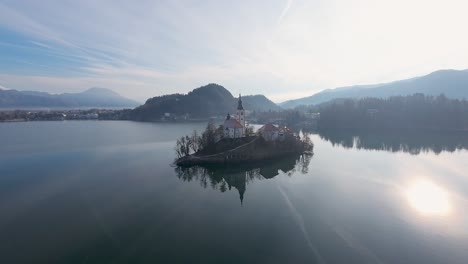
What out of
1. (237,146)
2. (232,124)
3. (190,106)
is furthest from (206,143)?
(190,106)

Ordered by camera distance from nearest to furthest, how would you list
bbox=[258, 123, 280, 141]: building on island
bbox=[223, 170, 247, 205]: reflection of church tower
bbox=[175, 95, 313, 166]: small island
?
bbox=[223, 170, 247, 205]: reflection of church tower
bbox=[175, 95, 313, 166]: small island
bbox=[258, 123, 280, 141]: building on island

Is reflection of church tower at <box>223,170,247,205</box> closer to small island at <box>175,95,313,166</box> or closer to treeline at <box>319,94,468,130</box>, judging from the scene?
small island at <box>175,95,313,166</box>

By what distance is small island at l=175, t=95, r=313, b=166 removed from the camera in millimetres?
42219

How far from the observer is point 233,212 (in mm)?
23609

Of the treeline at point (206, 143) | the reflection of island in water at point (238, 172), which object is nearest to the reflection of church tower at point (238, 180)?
the reflection of island in water at point (238, 172)

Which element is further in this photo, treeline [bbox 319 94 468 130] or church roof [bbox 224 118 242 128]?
treeline [bbox 319 94 468 130]

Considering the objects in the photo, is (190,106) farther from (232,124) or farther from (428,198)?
(428,198)

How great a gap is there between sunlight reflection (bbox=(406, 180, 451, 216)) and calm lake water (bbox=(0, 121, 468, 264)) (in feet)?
0.40

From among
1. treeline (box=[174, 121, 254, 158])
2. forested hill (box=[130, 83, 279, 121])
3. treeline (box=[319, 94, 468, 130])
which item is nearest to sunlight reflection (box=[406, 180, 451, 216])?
treeline (box=[174, 121, 254, 158])

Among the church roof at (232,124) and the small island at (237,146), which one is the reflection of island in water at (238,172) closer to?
the small island at (237,146)

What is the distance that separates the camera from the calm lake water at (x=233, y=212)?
56.1ft

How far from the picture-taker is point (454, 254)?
1700 centimetres

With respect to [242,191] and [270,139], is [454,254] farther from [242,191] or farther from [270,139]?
[270,139]

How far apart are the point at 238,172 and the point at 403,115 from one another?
313 ft
